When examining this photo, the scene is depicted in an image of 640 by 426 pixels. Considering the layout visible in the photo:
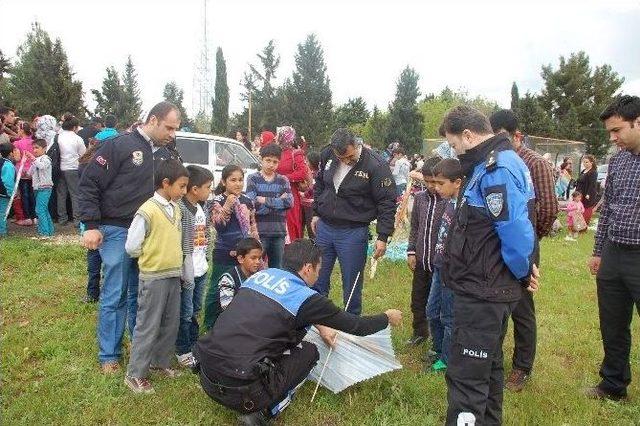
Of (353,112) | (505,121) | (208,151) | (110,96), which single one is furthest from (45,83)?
(353,112)

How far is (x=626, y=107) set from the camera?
339 centimetres

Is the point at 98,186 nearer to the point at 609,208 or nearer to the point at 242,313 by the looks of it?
the point at 242,313

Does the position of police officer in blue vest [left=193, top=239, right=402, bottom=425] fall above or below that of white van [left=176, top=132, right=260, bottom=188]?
below

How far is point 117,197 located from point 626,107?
358 cm

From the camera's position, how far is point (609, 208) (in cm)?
377

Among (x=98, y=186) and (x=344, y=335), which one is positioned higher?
(x=98, y=186)

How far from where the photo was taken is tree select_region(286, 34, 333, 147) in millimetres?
45562

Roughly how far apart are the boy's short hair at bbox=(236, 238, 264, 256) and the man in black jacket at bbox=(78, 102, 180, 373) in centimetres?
81

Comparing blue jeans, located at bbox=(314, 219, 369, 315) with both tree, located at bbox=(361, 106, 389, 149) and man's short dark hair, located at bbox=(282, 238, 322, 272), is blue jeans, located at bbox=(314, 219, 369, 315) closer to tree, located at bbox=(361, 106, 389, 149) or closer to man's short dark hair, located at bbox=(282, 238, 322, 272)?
man's short dark hair, located at bbox=(282, 238, 322, 272)

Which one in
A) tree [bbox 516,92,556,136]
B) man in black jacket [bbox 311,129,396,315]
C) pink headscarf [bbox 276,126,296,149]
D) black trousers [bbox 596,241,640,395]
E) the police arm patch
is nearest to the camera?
the police arm patch

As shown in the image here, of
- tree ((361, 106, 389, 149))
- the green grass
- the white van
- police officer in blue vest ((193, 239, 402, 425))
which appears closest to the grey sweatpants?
the green grass

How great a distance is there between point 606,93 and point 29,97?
40.3 meters

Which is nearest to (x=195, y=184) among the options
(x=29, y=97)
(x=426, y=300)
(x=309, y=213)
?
(x=426, y=300)

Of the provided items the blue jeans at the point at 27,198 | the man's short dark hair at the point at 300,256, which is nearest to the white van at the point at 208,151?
the blue jeans at the point at 27,198
